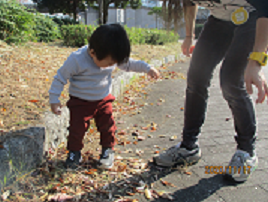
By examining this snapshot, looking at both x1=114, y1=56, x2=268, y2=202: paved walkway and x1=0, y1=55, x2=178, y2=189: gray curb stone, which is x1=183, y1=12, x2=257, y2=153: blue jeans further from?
x1=0, y1=55, x2=178, y2=189: gray curb stone

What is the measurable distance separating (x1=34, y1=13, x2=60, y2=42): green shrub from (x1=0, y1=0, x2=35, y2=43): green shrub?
184 cm

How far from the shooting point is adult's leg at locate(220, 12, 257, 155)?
191cm

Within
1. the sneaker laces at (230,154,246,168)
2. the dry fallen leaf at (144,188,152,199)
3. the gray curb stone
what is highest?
the gray curb stone

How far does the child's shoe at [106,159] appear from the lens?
2252 mm

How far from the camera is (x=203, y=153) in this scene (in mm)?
2604

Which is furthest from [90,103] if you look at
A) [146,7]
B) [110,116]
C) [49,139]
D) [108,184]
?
[146,7]

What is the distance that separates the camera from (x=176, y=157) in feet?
7.64

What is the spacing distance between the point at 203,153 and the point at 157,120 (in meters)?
1.09

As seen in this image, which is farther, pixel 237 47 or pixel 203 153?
pixel 203 153

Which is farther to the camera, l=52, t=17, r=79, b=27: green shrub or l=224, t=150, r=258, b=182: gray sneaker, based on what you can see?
l=52, t=17, r=79, b=27: green shrub

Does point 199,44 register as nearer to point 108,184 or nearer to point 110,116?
point 110,116

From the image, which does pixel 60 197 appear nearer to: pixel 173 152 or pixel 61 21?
pixel 173 152

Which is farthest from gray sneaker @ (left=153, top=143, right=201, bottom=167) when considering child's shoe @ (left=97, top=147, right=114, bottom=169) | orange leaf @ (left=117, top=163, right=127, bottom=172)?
child's shoe @ (left=97, top=147, right=114, bottom=169)

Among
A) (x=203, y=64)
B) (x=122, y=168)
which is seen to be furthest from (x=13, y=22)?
(x=203, y=64)
